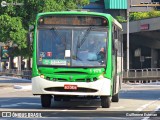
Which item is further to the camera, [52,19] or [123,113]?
[52,19]

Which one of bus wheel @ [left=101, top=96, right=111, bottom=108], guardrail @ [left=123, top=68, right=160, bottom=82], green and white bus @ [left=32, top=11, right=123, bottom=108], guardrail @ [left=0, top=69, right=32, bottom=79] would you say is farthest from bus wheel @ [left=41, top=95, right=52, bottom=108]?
guardrail @ [left=0, top=69, right=32, bottom=79]

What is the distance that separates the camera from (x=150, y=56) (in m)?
77.7

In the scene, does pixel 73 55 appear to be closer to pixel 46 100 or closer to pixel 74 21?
pixel 74 21

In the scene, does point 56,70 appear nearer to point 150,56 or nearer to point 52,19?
point 52,19

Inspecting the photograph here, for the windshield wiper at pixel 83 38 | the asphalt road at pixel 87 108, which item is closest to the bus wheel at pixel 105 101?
the asphalt road at pixel 87 108

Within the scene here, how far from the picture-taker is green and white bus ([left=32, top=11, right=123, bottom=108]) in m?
19.1

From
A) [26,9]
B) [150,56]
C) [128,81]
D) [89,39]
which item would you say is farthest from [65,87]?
[150,56]

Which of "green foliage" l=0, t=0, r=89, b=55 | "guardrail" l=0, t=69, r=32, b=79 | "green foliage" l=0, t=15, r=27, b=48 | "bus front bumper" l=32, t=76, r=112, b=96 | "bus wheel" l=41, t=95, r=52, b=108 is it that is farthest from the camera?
"guardrail" l=0, t=69, r=32, b=79

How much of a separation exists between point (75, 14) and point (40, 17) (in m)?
1.27

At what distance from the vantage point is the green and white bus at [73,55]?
753 inches

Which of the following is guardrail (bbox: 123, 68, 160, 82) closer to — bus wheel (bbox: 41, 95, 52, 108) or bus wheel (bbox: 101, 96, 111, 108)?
bus wheel (bbox: 101, 96, 111, 108)

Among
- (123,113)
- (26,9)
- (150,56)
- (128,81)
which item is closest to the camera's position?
(123,113)

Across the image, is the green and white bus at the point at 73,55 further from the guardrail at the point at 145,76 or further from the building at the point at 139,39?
the building at the point at 139,39

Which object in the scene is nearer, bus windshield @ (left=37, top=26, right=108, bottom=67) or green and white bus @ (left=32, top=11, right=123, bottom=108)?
green and white bus @ (left=32, top=11, right=123, bottom=108)
